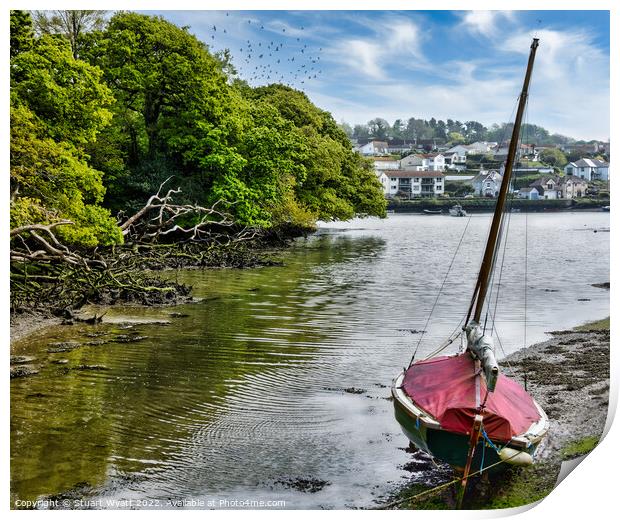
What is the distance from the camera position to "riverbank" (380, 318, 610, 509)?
22.5 ft

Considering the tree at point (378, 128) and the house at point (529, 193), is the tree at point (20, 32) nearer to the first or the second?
the tree at point (378, 128)

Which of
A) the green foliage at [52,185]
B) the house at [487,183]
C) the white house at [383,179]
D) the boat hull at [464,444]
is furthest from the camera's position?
the white house at [383,179]

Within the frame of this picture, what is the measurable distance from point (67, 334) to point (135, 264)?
247 cm

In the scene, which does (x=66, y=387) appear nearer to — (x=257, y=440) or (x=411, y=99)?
(x=257, y=440)

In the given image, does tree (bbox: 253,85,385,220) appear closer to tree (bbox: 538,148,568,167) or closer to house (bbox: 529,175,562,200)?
house (bbox: 529,175,562,200)

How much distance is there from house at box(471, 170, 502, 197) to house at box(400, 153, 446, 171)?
2.03ft

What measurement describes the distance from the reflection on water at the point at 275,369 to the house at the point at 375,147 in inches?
47.0

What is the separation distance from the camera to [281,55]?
9578 millimetres

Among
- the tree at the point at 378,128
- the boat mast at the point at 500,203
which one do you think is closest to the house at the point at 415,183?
the tree at the point at 378,128

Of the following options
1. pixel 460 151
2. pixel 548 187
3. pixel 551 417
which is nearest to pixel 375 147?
pixel 460 151

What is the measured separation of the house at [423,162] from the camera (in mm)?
10838

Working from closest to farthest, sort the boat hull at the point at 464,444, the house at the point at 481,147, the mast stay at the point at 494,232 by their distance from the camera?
the boat hull at the point at 464,444 < the mast stay at the point at 494,232 < the house at the point at 481,147

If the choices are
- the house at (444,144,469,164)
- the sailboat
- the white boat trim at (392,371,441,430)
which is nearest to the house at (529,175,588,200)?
the house at (444,144,469,164)

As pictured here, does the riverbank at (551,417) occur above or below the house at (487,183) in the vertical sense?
below
